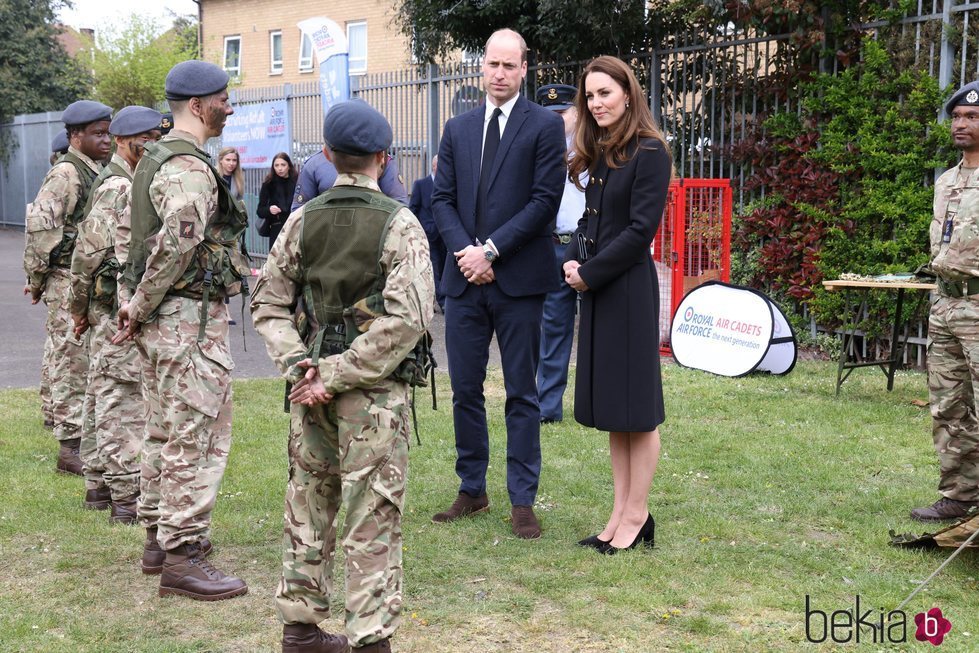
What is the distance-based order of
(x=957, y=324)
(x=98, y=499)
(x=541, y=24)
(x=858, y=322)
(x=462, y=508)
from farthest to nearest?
1. (x=541, y=24)
2. (x=858, y=322)
3. (x=98, y=499)
4. (x=462, y=508)
5. (x=957, y=324)

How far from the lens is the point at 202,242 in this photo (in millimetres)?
4691

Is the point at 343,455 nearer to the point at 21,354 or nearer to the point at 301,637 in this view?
the point at 301,637

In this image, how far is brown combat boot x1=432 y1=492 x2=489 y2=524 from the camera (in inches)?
220

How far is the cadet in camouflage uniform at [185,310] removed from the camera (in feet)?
Answer: 14.9

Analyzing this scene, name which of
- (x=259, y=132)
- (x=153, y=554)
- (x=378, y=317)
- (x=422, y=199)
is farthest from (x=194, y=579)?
(x=259, y=132)

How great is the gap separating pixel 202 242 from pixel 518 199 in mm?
1606

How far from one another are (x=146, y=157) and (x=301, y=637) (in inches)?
87.2

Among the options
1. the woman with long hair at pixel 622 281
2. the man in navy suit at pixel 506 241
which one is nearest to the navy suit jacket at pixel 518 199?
the man in navy suit at pixel 506 241

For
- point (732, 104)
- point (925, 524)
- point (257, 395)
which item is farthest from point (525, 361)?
point (732, 104)

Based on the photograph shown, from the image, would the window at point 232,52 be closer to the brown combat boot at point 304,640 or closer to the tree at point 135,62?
the tree at point 135,62

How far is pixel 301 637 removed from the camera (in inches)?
149

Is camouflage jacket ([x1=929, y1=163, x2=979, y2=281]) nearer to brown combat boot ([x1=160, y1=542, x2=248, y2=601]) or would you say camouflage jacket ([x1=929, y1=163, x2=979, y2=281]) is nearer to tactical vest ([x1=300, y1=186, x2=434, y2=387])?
tactical vest ([x1=300, y1=186, x2=434, y2=387])

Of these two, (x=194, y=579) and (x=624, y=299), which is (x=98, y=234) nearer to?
(x=194, y=579)

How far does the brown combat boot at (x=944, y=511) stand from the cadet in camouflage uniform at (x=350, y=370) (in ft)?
10.6
